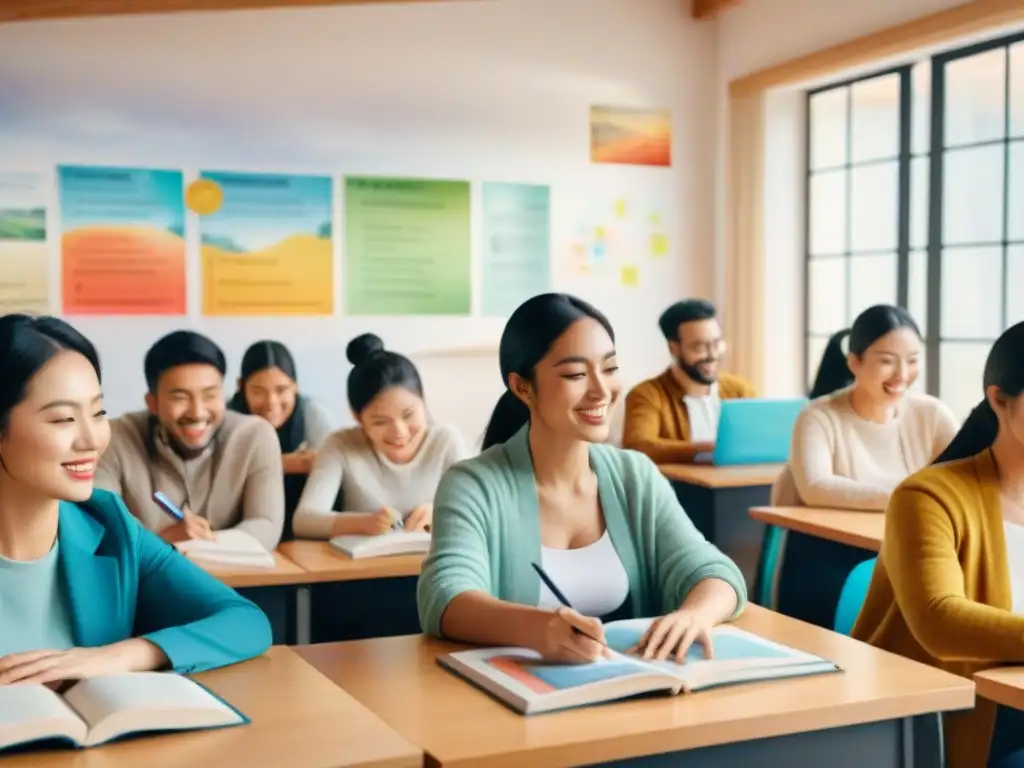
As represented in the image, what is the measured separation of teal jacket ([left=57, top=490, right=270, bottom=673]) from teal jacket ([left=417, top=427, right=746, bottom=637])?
0.36m

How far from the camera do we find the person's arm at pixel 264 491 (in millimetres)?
3344

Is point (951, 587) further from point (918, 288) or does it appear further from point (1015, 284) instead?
point (918, 288)

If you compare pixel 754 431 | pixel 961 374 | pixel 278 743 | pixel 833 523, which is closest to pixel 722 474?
pixel 754 431

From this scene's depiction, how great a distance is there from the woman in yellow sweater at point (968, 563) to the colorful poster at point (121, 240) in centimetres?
422

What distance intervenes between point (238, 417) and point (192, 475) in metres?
0.21

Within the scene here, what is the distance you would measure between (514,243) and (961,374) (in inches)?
90.5

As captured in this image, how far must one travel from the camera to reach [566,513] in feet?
7.42

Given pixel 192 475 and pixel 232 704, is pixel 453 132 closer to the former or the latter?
pixel 192 475

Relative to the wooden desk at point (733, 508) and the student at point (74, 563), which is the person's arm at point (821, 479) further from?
the student at point (74, 563)

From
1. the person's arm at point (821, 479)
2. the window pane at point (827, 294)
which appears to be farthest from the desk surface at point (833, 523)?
the window pane at point (827, 294)

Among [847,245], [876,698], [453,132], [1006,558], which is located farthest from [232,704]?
[847,245]

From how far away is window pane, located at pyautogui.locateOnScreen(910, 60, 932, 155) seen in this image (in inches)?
223

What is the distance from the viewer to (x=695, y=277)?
22.5ft

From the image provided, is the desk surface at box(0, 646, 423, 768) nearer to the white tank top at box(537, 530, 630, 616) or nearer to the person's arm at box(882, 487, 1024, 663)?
the white tank top at box(537, 530, 630, 616)
